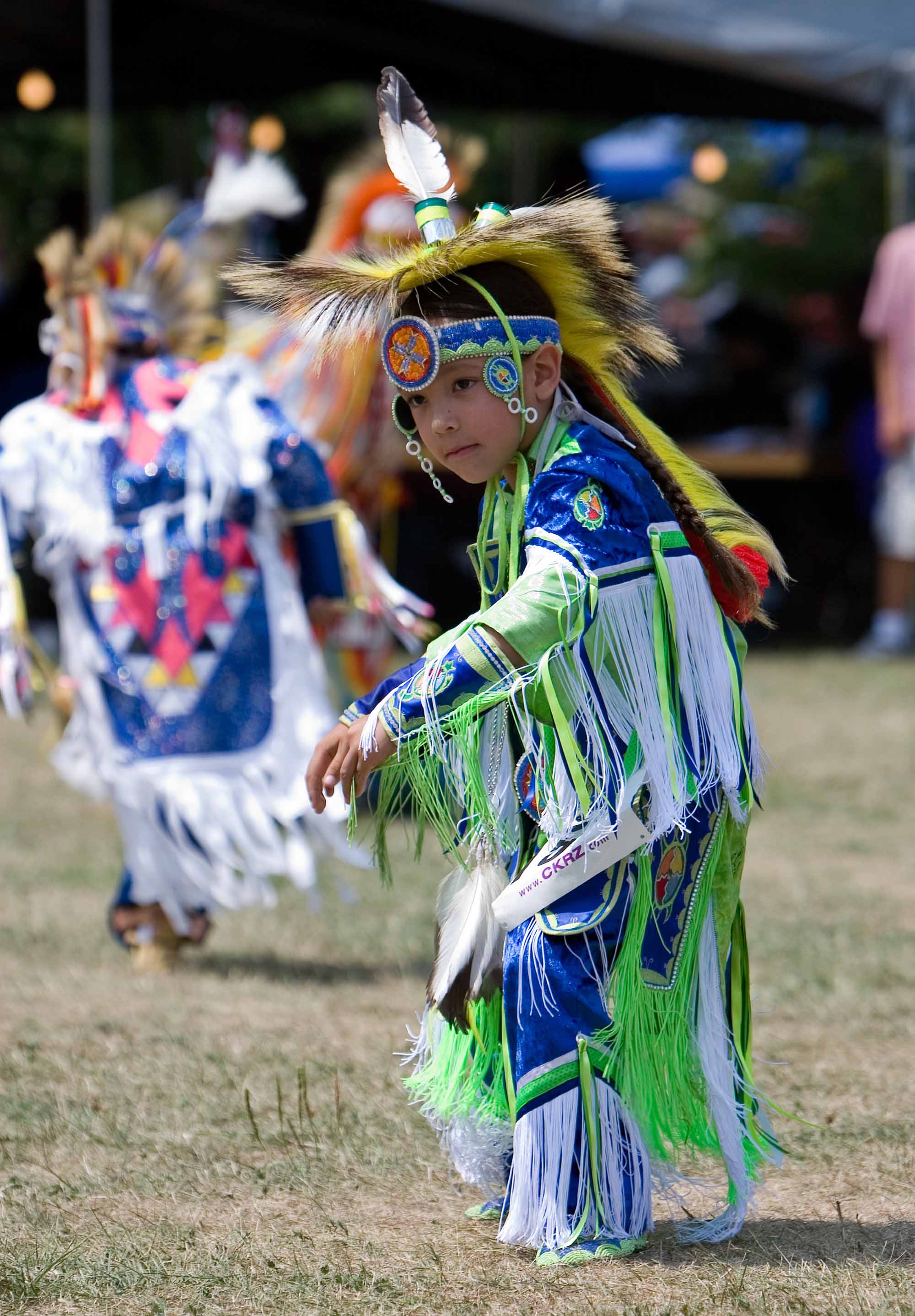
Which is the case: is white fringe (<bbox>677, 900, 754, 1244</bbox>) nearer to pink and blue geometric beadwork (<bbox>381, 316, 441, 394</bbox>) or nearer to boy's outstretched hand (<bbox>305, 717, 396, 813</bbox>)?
boy's outstretched hand (<bbox>305, 717, 396, 813</bbox>)

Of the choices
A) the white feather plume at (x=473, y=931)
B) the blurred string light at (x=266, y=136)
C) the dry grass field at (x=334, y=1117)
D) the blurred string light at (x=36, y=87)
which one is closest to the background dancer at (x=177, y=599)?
the dry grass field at (x=334, y=1117)

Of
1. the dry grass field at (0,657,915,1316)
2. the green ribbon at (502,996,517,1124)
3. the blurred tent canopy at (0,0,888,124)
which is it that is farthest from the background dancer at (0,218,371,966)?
the blurred tent canopy at (0,0,888,124)

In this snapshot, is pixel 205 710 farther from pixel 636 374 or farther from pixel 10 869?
pixel 636 374

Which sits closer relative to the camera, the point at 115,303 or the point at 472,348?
the point at 472,348

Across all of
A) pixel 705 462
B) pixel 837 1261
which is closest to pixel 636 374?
pixel 837 1261

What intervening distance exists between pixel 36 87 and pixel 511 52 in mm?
2623

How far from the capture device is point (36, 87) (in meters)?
9.77

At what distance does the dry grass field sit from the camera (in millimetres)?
2232

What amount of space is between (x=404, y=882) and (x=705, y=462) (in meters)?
4.80

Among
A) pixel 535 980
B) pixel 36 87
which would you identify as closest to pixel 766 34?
pixel 36 87

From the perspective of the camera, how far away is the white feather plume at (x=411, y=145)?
2.39 meters

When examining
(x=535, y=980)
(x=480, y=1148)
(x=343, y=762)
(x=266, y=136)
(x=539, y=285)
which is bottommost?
(x=480, y=1148)

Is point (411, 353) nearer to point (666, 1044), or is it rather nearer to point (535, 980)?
point (535, 980)

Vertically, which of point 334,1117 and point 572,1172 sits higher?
point 572,1172
